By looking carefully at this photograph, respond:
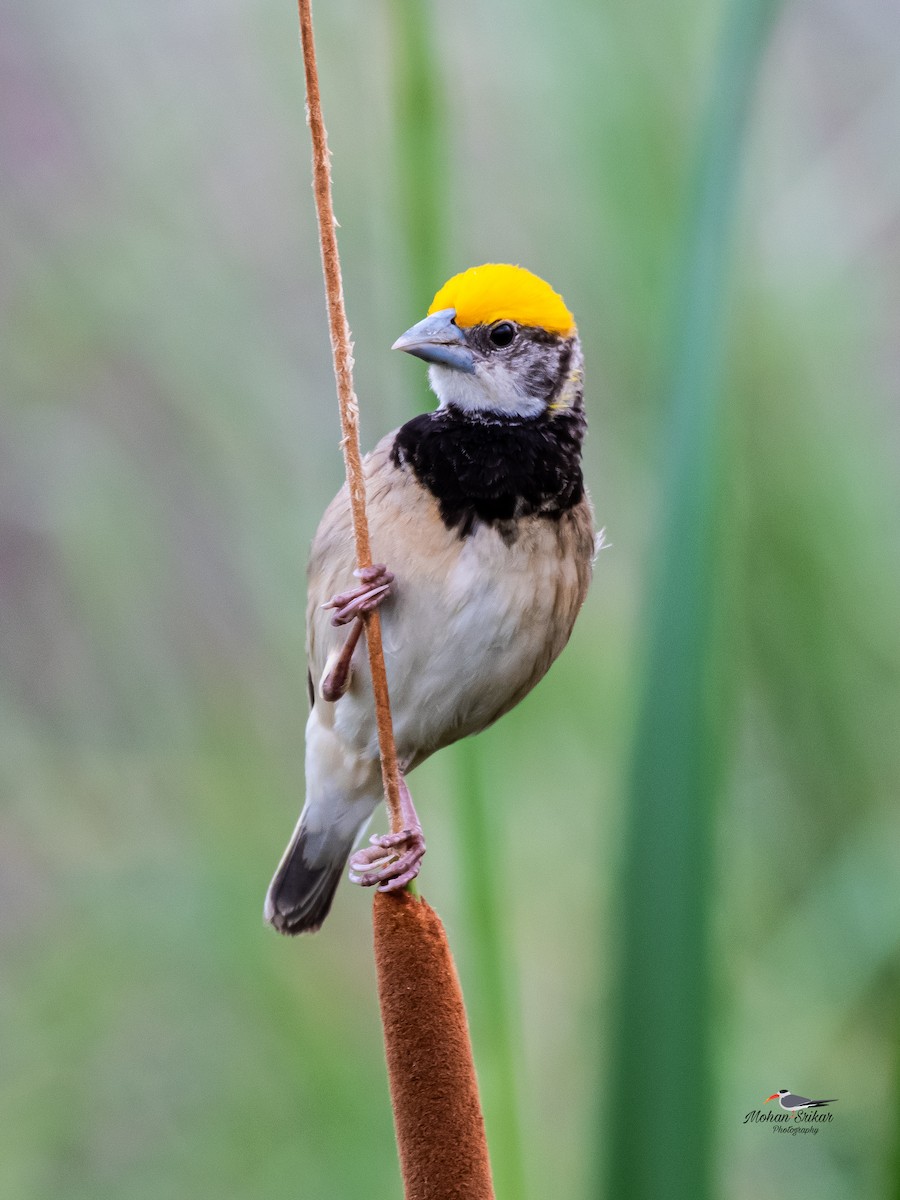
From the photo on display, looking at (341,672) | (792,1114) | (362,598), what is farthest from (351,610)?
(792,1114)

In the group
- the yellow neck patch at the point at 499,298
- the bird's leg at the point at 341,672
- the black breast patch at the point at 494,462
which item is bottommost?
the bird's leg at the point at 341,672

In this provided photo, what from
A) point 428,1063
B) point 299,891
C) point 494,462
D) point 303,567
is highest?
point 303,567

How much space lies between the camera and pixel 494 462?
5.13 ft

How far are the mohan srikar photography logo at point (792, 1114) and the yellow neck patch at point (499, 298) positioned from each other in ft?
3.90

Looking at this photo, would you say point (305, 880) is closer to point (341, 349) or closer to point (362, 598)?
point (362, 598)

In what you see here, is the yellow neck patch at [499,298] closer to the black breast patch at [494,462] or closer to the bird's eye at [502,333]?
the bird's eye at [502,333]

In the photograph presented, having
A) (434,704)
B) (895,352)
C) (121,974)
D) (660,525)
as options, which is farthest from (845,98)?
(121,974)

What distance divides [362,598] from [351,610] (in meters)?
0.03

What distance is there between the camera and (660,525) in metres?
1.12

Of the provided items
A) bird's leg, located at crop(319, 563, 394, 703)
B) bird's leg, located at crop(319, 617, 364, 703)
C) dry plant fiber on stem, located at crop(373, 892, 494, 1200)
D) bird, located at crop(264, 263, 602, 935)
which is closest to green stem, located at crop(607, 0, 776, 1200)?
dry plant fiber on stem, located at crop(373, 892, 494, 1200)

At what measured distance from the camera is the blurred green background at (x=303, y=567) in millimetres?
2168

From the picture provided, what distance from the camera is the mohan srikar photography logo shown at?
1.78 m

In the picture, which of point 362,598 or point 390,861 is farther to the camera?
point 362,598

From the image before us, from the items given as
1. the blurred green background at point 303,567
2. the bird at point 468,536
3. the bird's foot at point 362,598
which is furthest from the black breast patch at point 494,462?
the blurred green background at point 303,567
